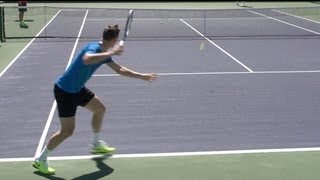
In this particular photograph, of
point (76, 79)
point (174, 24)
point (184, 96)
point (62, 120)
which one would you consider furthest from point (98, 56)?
point (174, 24)

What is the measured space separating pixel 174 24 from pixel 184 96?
1537 cm

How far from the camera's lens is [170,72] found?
12539 mm

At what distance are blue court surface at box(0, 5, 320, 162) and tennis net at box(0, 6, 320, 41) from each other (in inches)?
41.4

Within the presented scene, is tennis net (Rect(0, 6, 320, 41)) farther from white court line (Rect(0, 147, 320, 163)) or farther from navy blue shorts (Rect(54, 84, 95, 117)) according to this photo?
navy blue shorts (Rect(54, 84, 95, 117))

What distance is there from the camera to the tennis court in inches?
240

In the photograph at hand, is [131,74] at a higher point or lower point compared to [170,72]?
higher

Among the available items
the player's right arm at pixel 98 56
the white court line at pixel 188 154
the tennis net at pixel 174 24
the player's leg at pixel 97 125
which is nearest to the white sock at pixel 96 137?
the player's leg at pixel 97 125

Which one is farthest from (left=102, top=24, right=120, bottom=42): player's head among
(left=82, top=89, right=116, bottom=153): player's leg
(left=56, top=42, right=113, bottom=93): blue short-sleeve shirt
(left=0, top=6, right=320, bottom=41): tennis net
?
(left=0, top=6, right=320, bottom=41): tennis net

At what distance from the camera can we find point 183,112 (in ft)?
28.7

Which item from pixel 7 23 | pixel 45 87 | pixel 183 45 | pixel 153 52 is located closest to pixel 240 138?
pixel 45 87

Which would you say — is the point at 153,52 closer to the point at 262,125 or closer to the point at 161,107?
the point at 161,107

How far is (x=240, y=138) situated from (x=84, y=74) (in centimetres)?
260

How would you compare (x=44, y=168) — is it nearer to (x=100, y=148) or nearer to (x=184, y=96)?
(x=100, y=148)

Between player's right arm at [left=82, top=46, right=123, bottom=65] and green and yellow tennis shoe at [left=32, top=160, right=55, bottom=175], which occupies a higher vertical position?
player's right arm at [left=82, top=46, right=123, bottom=65]
